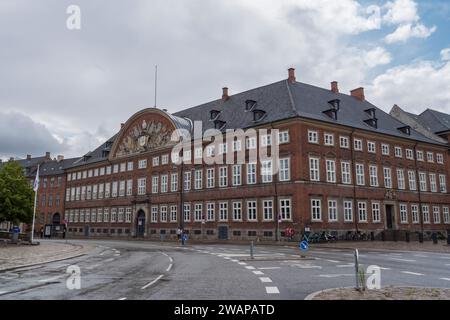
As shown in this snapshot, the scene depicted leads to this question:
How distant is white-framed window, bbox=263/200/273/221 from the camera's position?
4241 centimetres

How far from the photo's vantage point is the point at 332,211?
42.5 meters

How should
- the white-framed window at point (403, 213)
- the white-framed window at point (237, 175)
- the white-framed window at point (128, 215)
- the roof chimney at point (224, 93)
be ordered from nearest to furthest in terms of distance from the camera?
1. the white-framed window at point (237, 175)
2. the white-framed window at point (403, 213)
3. the roof chimney at point (224, 93)
4. the white-framed window at point (128, 215)

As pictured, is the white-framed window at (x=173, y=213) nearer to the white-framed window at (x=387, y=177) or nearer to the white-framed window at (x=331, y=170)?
the white-framed window at (x=331, y=170)

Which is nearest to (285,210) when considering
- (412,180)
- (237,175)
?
(237,175)

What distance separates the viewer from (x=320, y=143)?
43.4 metres

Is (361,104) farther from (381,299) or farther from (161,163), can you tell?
(381,299)

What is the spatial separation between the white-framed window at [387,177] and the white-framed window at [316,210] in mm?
11705

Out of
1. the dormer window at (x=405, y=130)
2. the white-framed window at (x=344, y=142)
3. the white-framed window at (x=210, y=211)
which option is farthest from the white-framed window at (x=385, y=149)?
the white-framed window at (x=210, y=211)

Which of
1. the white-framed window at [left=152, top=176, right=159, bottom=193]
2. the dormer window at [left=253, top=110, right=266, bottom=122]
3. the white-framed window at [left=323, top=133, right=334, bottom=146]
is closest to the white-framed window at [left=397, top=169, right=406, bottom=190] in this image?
the white-framed window at [left=323, top=133, right=334, bottom=146]

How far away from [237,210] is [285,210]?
6.67 metres

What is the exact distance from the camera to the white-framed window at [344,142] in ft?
149
